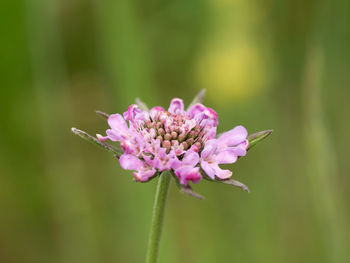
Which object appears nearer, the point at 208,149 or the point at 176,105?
the point at 208,149

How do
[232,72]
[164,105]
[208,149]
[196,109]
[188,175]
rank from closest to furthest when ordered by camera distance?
A: [188,175] → [208,149] → [196,109] → [232,72] → [164,105]

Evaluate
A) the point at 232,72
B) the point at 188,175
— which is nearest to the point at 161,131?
the point at 188,175

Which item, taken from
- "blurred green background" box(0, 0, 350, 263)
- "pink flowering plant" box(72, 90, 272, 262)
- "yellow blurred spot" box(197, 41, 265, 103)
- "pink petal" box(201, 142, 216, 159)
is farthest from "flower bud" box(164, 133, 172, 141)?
"yellow blurred spot" box(197, 41, 265, 103)

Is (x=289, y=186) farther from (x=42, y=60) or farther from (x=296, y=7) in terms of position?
(x=42, y=60)

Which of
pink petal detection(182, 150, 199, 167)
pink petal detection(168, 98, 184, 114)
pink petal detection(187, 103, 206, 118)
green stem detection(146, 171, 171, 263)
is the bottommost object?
green stem detection(146, 171, 171, 263)

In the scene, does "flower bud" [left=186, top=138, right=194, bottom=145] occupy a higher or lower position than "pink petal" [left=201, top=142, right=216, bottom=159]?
higher

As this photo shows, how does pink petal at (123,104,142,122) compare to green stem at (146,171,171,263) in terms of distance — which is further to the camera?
pink petal at (123,104,142,122)

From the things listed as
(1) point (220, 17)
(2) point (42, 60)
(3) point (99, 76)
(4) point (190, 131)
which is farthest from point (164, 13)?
(4) point (190, 131)

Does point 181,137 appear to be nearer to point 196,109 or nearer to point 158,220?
point 196,109

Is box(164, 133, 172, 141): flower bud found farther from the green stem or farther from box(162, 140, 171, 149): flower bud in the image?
the green stem
